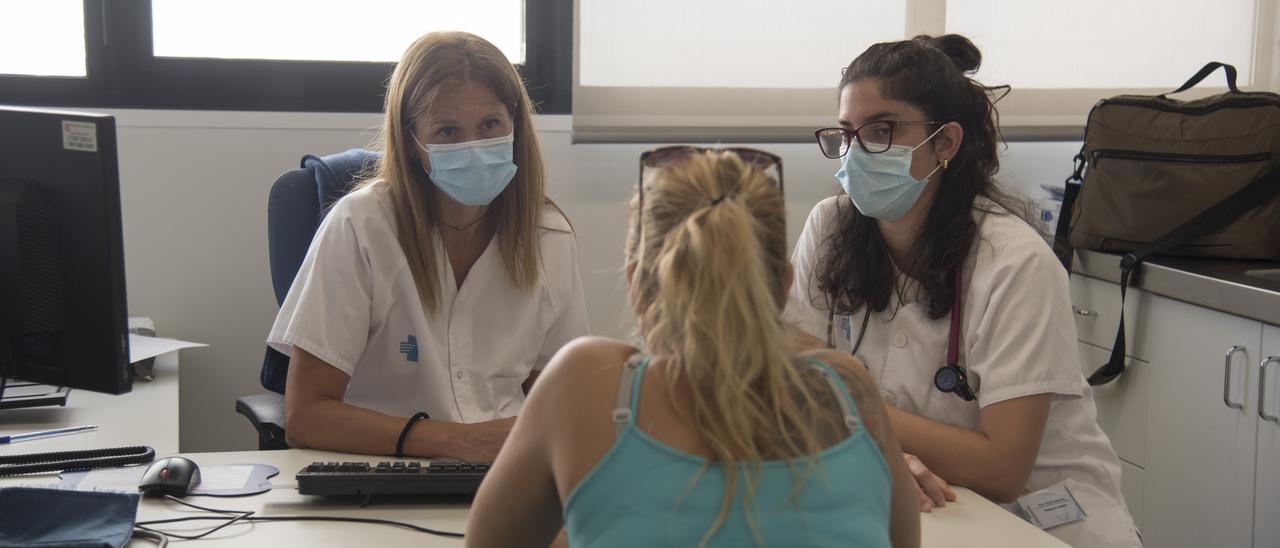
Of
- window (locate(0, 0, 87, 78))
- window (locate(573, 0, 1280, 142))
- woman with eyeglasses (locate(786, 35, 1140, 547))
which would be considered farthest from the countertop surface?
window (locate(0, 0, 87, 78))

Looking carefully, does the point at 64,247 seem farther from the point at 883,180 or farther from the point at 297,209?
the point at 883,180

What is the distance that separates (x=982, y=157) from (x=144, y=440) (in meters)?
1.32

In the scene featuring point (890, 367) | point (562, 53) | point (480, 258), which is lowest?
point (890, 367)

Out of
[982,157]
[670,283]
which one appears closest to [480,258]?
[982,157]

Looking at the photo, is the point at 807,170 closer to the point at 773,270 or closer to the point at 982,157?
the point at 982,157

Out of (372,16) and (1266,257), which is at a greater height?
(372,16)

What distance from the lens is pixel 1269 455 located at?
232 cm

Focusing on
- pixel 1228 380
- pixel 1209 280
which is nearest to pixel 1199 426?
pixel 1228 380

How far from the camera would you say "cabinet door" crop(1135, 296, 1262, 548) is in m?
2.37

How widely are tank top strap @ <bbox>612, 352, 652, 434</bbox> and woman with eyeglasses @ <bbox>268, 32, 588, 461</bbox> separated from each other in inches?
28.8

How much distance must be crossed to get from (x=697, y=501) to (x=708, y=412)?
0.07 meters

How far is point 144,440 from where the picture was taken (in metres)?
1.72

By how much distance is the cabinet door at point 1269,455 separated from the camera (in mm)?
2273

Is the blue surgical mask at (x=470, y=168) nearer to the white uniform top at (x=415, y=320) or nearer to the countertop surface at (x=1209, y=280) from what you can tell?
the white uniform top at (x=415, y=320)
